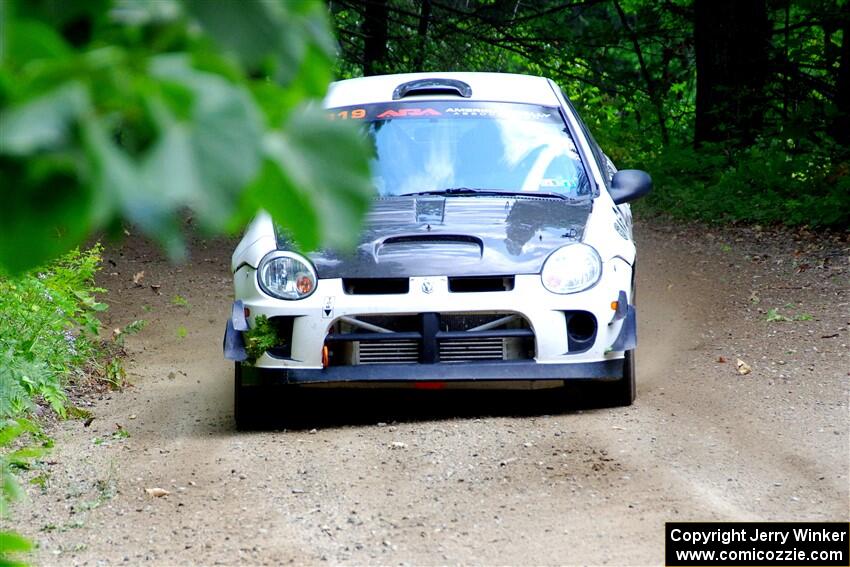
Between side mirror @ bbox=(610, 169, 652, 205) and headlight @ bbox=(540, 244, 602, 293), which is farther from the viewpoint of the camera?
side mirror @ bbox=(610, 169, 652, 205)

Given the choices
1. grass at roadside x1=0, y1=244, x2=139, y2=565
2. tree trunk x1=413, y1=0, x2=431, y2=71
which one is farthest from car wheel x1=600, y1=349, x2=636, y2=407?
tree trunk x1=413, y1=0, x2=431, y2=71

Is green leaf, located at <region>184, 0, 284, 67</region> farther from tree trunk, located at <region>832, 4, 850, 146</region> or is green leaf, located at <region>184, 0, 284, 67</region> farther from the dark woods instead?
tree trunk, located at <region>832, 4, 850, 146</region>

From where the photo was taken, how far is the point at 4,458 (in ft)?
17.4

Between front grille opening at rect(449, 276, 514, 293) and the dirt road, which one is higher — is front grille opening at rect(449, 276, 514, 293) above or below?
above

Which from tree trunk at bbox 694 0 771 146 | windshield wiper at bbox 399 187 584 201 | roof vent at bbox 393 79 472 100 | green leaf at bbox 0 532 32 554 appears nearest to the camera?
green leaf at bbox 0 532 32 554

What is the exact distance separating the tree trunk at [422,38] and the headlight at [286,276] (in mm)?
13569

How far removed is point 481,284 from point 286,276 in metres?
1.04

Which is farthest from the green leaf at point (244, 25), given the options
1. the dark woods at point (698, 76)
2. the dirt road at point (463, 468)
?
the dark woods at point (698, 76)

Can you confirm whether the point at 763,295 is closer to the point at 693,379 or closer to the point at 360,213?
the point at 693,379

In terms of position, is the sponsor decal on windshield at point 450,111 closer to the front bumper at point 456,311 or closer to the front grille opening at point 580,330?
the front bumper at point 456,311

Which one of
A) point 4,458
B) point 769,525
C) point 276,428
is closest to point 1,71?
point 769,525

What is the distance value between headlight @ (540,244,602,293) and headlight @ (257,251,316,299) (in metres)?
1.24

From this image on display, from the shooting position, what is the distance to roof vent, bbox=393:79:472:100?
7.58m

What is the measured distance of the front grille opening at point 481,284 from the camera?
598cm
